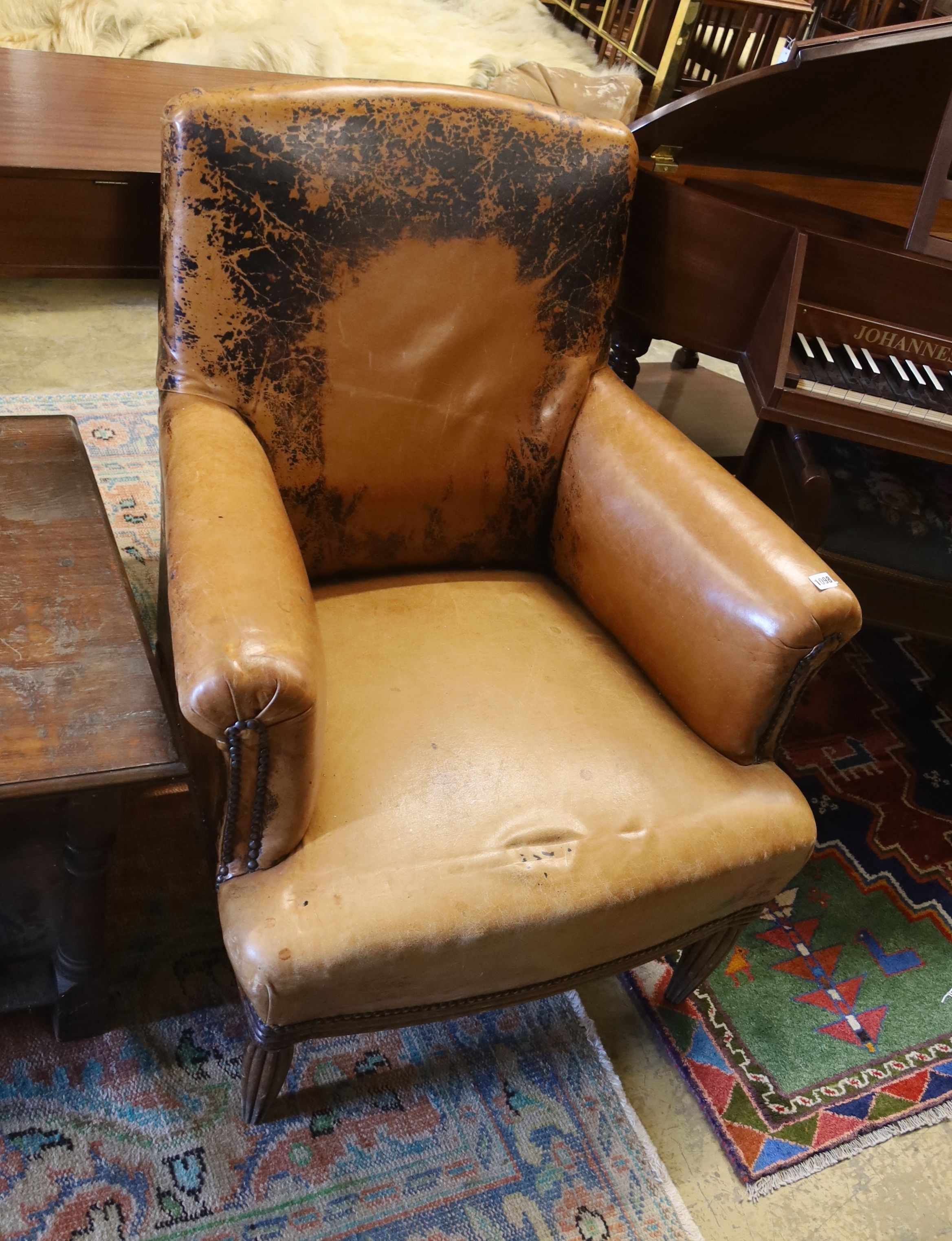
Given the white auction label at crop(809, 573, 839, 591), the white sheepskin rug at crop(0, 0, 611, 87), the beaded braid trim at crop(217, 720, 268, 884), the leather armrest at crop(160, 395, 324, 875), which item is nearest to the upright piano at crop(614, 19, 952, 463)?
the white auction label at crop(809, 573, 839, 591)

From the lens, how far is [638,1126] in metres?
1.35

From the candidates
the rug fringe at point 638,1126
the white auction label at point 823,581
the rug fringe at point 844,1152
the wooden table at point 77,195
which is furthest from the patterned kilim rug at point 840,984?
the wooden table at point 77,195

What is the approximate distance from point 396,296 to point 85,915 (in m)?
0.88

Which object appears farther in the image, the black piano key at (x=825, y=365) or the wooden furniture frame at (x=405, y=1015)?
the black piano key at (x=825, y=365)

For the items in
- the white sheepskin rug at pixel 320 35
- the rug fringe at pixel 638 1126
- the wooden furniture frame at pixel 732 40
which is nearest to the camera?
the rug fringe at pixel 638 1126

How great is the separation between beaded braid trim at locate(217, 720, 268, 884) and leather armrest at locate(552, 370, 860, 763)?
0.59 m

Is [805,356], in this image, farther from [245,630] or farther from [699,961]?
[245,630]

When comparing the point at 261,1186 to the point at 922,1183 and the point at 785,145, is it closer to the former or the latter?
the point at 922,1183

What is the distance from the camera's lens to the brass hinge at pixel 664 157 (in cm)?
180

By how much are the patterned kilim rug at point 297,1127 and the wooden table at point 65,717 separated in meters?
0.10

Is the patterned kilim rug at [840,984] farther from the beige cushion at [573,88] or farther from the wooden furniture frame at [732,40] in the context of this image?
the wooden furniture frame at [732,40]

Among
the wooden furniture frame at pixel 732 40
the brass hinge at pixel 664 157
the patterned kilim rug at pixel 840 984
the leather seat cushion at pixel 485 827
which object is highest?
the wooden furniture frame at pixel 732 40

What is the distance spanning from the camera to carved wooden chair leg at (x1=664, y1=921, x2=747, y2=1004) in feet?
4.45

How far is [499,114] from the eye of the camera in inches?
50.9
